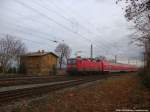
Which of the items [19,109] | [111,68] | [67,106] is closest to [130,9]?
[67,106]

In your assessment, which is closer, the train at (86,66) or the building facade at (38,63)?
the train at (86,66)

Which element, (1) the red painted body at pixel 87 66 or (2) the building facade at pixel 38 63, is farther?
(2) the building facade at pixel 38 63

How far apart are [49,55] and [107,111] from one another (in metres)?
58.1

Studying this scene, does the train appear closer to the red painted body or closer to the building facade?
the red painted body

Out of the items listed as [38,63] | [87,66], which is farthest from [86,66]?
[38,63]

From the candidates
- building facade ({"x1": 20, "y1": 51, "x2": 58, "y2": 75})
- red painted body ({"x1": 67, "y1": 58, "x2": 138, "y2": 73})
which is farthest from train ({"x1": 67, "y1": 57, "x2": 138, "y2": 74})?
building facade ({"x1": 20, "y1": 51, "x2": 58, "y2": 75})

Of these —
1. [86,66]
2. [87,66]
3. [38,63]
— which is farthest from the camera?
[38,63]

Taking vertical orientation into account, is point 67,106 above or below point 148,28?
below

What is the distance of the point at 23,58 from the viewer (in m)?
70.2

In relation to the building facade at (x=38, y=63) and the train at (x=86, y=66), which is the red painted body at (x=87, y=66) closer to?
the train at (x=86, y=66)

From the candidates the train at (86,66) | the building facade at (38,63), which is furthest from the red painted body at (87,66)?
the building facade at (38,63)

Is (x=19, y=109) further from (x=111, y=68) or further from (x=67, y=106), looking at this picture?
(x=111, y=68)

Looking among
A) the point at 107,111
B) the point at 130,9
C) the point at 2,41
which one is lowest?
the point at 107,111

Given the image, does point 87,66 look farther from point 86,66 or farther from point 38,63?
point 38,63
